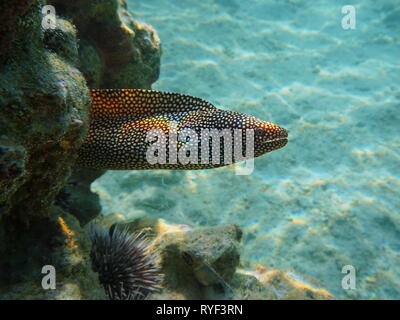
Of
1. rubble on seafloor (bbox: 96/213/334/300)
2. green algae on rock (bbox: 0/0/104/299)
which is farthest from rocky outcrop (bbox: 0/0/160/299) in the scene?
rubble on seafloor (bbox: 96/213/334/300)

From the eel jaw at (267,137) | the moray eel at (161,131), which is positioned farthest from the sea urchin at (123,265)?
the eel jaw at (267,137)

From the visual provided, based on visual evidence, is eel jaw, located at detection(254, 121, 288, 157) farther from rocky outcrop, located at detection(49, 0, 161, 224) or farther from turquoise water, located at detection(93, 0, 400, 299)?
turquoise water, located at detection(93, 0, 400, 299)

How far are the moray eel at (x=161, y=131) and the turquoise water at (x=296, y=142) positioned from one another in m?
2.51

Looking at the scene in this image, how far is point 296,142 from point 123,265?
6168 millimetres

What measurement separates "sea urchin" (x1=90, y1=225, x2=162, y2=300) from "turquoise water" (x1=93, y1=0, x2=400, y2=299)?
7.39 ft

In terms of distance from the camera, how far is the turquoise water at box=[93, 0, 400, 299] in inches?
228

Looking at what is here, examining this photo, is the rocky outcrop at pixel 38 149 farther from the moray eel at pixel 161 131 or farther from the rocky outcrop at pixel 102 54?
the rocky outcrop at pixel 102 54

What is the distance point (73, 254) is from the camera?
2461 millimetres

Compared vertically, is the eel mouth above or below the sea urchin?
above

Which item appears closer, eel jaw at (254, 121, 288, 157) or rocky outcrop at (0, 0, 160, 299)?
rocky outcrop at (0, 0, 160, 299)

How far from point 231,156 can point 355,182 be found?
4888 mm
